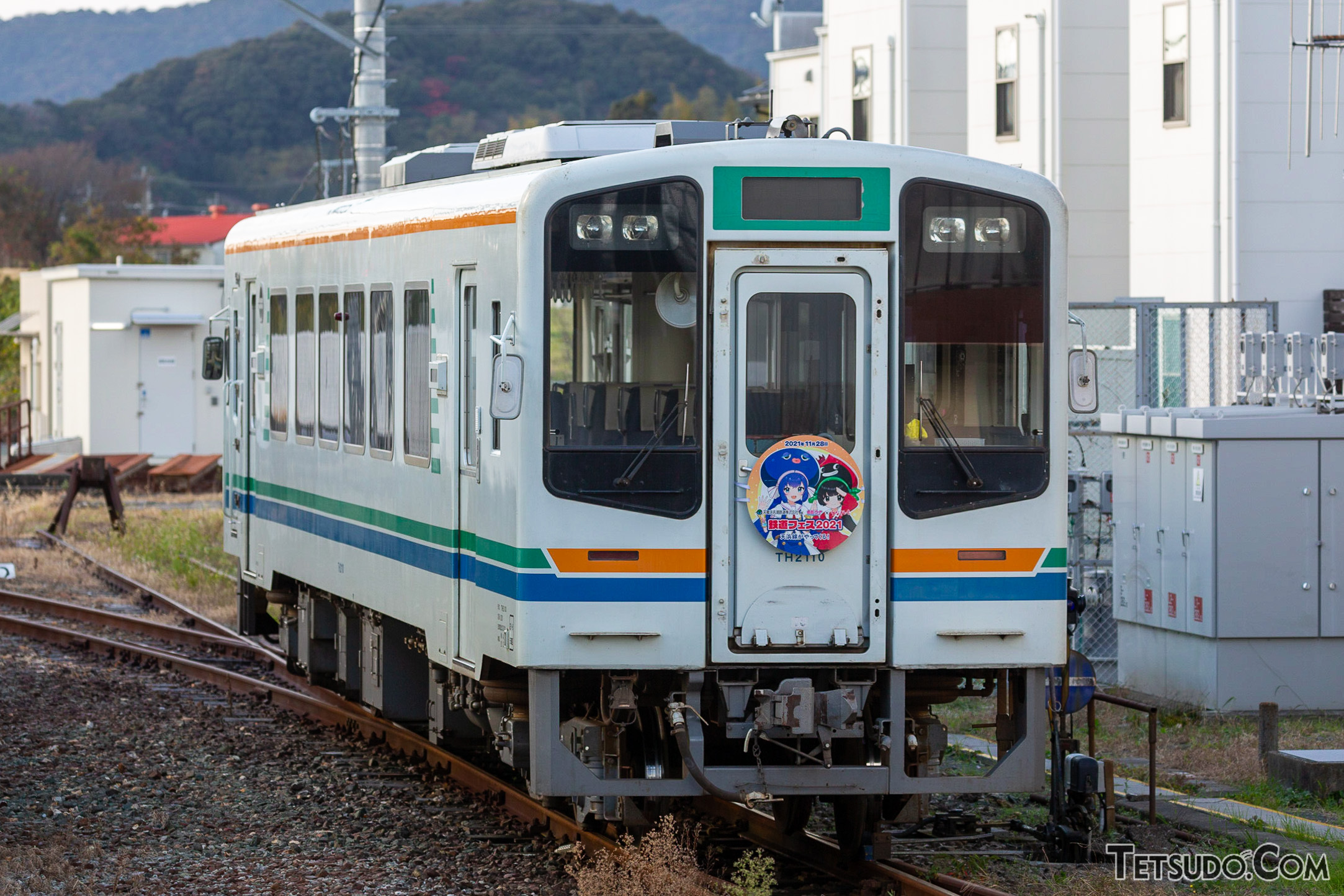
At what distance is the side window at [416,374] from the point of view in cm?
927

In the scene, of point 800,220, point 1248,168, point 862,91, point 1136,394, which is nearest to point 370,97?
point 1136,394

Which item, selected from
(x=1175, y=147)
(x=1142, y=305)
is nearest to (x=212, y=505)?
(x=1175, y=147)

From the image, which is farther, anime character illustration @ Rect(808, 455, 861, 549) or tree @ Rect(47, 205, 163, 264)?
tree @ Rect(47, 205, 163, 264)

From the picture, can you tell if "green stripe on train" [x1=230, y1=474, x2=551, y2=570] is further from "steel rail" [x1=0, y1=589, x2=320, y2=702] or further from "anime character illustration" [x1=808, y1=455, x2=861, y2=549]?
"steel rail" [x1=0, y1=589, x2=320, y2=702]

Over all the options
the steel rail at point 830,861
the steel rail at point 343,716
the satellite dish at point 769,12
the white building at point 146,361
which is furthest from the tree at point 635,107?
the steel rail at point 830,861

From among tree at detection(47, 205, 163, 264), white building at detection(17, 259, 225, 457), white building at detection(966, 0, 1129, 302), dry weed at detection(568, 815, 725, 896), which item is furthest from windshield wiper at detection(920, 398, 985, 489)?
tree at detection(47, 205, 163, 264)

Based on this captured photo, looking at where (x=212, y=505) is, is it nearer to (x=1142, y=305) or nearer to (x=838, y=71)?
(x=838, y=71)

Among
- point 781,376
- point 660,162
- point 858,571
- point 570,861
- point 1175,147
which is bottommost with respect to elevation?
point 570,861

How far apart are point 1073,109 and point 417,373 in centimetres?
1738

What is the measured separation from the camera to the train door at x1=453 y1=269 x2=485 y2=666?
8.39 metres

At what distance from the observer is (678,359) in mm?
7734

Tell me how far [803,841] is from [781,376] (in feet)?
7.38

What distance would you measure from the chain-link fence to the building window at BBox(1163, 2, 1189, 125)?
218cm

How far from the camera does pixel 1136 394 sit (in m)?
15.2
